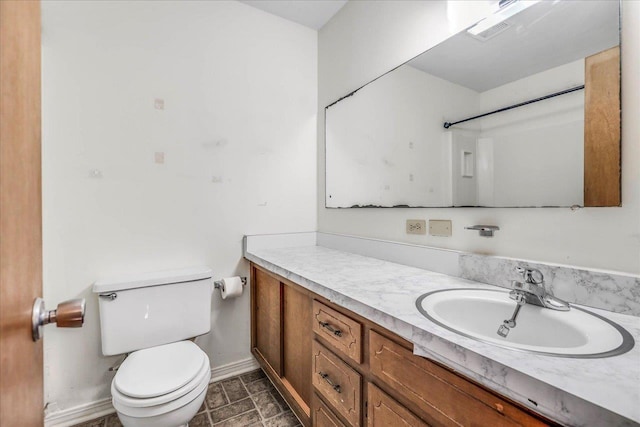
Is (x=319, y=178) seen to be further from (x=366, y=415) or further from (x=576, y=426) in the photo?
(x=576, y=426)

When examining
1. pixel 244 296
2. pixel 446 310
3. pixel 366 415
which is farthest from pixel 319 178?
pixel 366 415

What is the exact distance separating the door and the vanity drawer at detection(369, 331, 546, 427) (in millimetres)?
798

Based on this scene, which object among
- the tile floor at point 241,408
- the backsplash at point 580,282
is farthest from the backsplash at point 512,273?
the tile floor at point 241,408

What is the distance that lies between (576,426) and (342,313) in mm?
680

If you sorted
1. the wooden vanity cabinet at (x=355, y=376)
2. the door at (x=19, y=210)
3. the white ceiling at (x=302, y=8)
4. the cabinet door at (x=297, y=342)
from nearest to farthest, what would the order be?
the door at (x=19, y=210) → the wooden vanity cabinet at (x=355, y=376) → the cabinet door at (x=297, y=342) → the white ceiling at (x=302, y=8)

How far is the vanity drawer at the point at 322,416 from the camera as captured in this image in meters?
1.12

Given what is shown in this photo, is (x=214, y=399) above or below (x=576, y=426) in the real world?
below

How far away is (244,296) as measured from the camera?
78.9 inches

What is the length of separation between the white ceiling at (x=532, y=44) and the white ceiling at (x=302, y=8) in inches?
41.4

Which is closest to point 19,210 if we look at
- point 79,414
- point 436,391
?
point 436,391

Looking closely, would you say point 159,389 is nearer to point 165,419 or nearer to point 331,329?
point 165,419

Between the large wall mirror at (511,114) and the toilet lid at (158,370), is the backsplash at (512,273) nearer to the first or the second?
the large wall mirror at (511,114)

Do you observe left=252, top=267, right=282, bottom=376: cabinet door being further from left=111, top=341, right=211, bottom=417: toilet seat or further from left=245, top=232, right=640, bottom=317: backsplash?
left=245, top=232, right=640, bottom=317: backsplash

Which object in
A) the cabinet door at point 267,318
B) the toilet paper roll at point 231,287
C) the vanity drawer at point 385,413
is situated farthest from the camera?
the toilet paper roll at point 231,287
